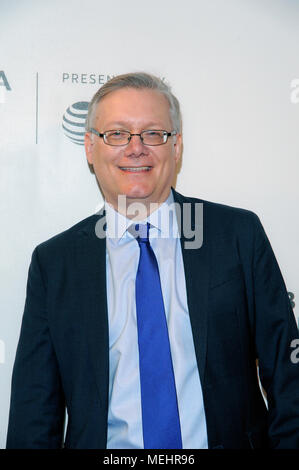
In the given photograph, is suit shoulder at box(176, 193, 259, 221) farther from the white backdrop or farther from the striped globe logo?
the striped globe logo

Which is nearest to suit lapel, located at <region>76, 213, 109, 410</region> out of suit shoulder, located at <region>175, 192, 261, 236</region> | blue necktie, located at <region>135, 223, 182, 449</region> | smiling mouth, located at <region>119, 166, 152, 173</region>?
blue necktie, located at <region>135, 223, 182, 449</region>

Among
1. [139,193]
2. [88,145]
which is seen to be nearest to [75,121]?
[88,145]

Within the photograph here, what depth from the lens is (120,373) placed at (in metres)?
1.55

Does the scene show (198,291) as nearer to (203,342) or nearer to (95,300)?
(203,342)

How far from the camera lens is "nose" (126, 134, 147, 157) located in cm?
163

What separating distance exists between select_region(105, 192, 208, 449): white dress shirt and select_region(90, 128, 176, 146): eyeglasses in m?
0.21

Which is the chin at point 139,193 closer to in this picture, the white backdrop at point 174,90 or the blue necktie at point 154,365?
the blue necktie at point 154,365

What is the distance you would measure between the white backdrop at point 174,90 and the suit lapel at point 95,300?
29 centimetres

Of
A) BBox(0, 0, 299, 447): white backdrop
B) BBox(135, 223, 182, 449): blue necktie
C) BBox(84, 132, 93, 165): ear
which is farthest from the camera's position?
BBox(0, 0, 299, 447): white backdrop

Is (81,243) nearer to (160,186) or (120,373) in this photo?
(160,186)

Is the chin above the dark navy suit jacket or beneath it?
above

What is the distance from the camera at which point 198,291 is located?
5.16 ft

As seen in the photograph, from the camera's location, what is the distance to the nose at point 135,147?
5.34 ft
